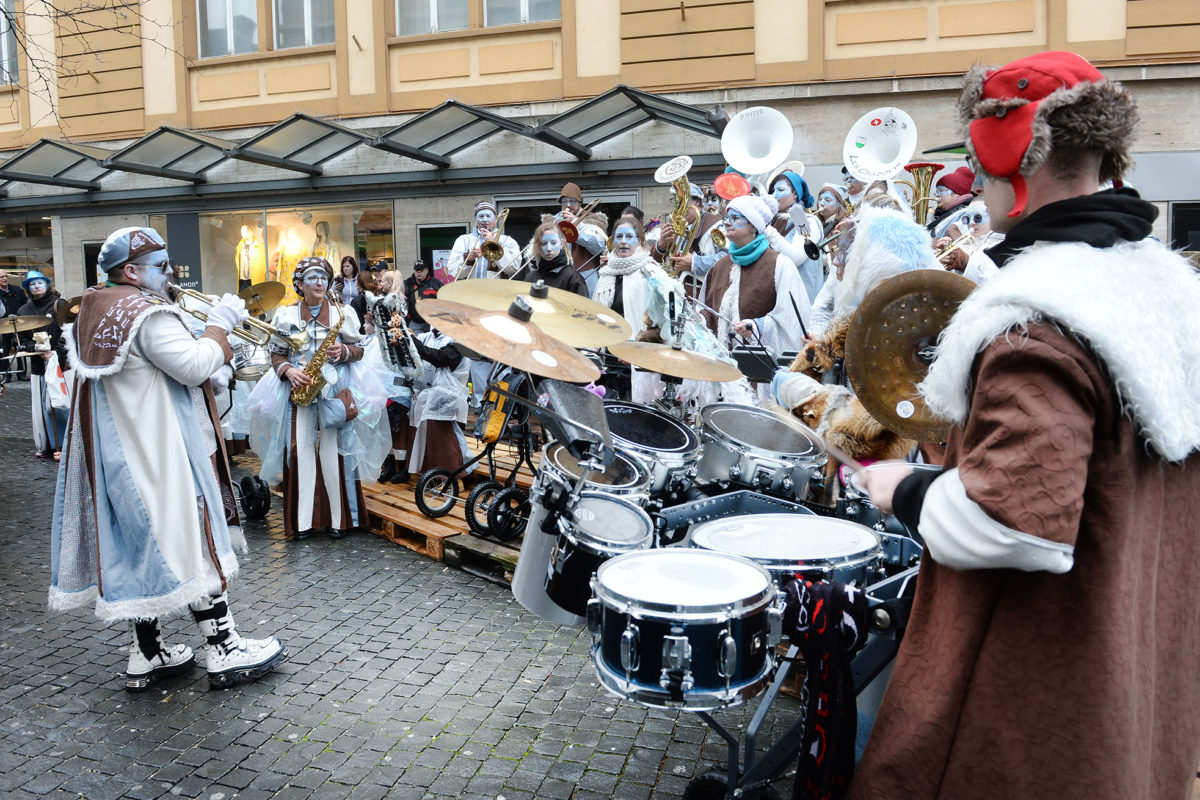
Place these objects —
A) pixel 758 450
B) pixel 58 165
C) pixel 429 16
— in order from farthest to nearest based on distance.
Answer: pixel 58 165 < pixel 429 16 < pixel 758 450

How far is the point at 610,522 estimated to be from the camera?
3.04 meters

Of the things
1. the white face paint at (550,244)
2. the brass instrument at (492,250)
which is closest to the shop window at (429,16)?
the brass instrument at (492,250)

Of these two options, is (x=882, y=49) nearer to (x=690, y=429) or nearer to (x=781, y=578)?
(x=690, y=429)

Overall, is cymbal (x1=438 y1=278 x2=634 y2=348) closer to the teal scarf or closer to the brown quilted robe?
the brown quilted robe

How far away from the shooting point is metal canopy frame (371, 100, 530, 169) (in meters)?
11.8

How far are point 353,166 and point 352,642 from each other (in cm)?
1118

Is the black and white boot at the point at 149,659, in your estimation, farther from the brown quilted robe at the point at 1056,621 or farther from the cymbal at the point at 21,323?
the cymbal at the point at 21,323

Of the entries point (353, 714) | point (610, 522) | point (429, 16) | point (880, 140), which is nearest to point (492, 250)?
point (880, 140)

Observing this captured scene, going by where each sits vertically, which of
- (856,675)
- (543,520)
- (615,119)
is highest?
(615,119)

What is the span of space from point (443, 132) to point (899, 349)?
11.3 metres

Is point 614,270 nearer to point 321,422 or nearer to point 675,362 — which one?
point 321,422

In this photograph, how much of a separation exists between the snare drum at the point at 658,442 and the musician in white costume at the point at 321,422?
2950 millimetres

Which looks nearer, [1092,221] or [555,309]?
[1092,221]

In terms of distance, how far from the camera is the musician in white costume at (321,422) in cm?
625
